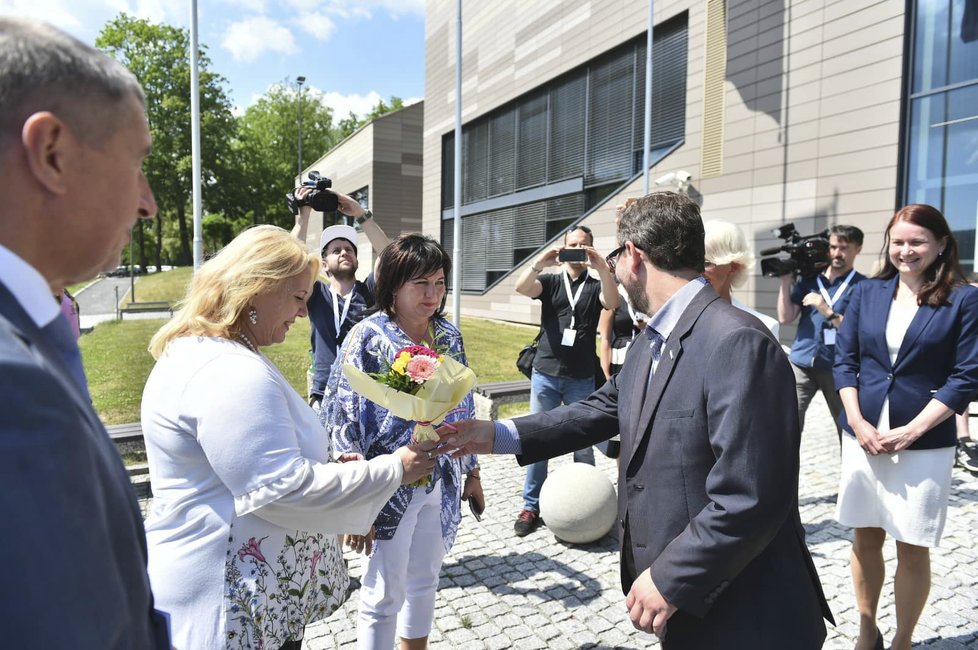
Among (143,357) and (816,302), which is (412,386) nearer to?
(816,302)

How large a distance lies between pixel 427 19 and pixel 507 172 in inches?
395

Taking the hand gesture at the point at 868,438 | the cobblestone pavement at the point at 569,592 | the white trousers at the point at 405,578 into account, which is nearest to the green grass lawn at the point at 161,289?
the cobblestone pavement at the point at 569,592

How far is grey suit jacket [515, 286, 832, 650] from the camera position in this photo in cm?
172

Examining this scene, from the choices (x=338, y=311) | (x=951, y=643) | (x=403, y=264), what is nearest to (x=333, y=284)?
(x=338, y=311)

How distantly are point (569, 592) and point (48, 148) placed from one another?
389 cm

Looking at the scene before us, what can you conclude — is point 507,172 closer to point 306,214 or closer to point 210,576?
point 306,214

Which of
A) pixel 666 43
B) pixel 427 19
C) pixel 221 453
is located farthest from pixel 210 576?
pixel 427 19

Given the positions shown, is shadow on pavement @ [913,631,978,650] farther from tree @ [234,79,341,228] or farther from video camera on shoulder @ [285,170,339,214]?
tree @ [234,79,341,228]

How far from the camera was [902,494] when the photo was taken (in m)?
3.08

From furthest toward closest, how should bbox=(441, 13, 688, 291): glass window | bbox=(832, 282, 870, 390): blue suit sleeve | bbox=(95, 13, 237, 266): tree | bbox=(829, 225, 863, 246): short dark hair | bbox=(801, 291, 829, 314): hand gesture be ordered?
bbox=(95, 13, 237, 266): tree
bbox=(441, 13, 688, 291): glass window
bbox=(829, 225, 863, 246): short dark hair
bbox=(801, 291, 829, 314): hand gesture
bbox=(832, 282, 870, 390): blue suit sleeve

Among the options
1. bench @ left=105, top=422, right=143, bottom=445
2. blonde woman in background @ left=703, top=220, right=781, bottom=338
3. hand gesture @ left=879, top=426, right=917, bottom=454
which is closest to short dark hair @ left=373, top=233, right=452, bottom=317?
blonde woman in background @ left=703, top=220, right=781, bottom=338

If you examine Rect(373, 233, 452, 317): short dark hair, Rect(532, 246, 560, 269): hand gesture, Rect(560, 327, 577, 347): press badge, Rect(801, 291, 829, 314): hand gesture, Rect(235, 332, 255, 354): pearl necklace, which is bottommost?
Rect(560, 327, 577, 347): press badge

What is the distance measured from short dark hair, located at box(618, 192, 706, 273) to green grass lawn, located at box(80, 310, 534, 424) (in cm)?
676

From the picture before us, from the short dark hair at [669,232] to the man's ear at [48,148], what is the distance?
65.2 inches
